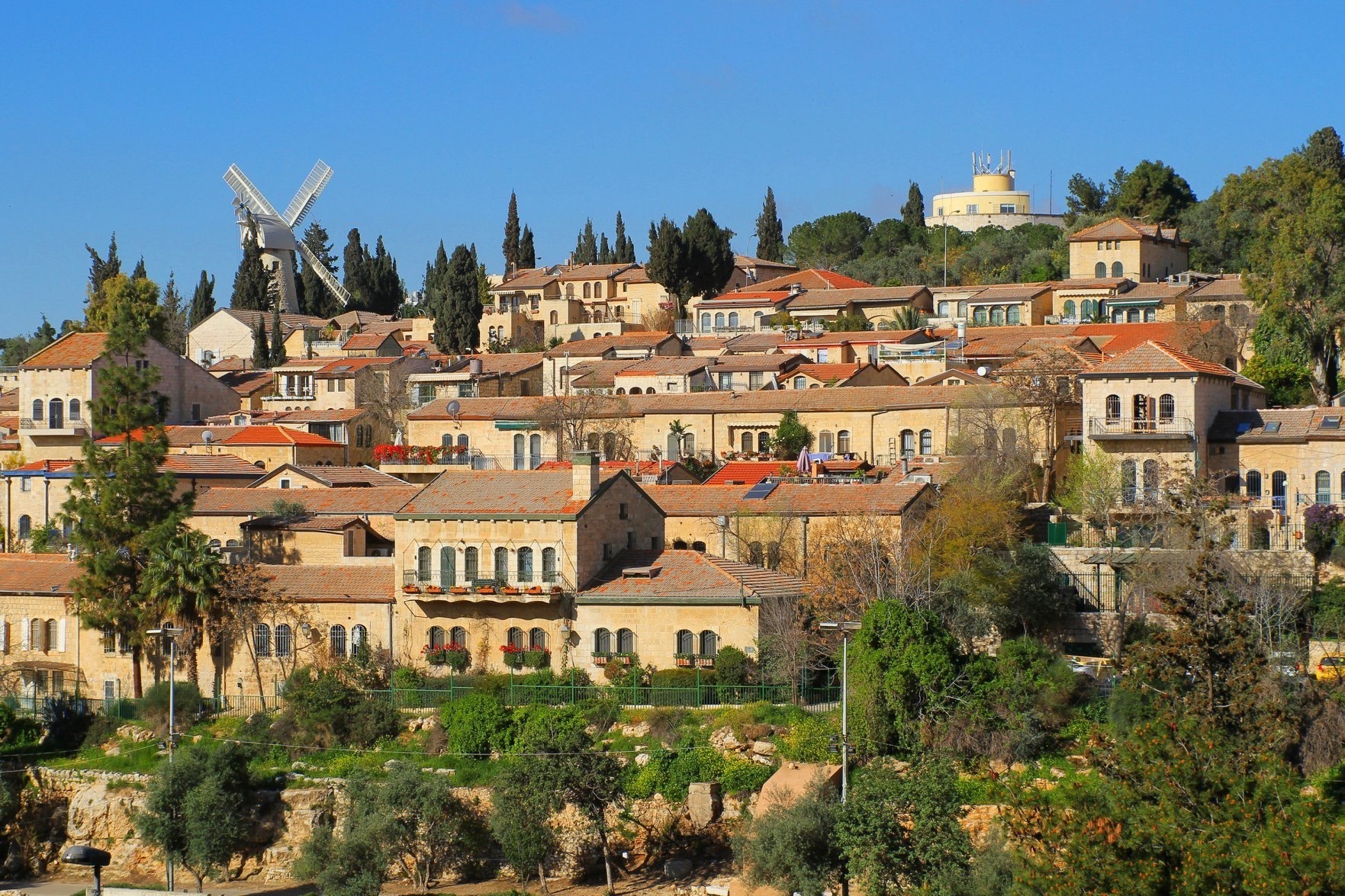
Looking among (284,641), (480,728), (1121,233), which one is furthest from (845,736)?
(1121,233)

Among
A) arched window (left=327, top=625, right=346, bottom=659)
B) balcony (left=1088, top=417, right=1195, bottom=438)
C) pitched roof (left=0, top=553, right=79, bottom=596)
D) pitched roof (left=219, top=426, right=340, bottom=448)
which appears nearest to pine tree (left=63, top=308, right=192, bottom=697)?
pitched roof (left=0, top=553, right=79, bottom=596)

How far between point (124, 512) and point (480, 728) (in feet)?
49.1

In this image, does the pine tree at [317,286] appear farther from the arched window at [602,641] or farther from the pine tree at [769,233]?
the arched window at [602,641]

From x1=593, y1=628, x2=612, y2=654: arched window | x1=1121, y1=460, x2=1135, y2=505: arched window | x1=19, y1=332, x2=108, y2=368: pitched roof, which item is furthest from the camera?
x1=19, y1=332, x2=108, y2=368: pitched roof

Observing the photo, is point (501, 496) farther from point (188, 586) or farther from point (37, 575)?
point (37, 575)

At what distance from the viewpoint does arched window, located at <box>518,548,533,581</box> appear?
4797 cm

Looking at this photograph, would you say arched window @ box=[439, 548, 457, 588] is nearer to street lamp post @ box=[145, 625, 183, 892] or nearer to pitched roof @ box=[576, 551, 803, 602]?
pitched roof @ box=[576, 551, 803, 602]

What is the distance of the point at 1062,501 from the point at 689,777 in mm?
18953

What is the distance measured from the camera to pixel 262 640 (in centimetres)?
5009

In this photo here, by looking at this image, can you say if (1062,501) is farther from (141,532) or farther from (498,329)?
(498,329)

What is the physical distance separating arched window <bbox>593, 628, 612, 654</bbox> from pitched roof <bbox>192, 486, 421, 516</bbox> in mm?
9755

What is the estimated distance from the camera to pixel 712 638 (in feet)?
151

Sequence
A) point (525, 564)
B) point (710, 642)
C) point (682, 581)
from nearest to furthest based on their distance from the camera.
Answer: point (710, 642) → point (682, 581) → point (525, 564)

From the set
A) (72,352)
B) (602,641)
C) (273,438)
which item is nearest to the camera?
(602,641)
